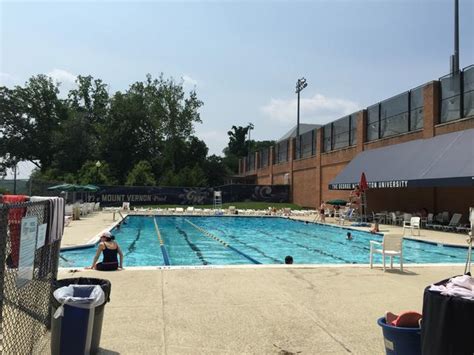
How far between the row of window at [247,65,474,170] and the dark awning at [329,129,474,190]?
1295mm

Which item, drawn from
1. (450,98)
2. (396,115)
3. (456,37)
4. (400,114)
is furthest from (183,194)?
(450,98)

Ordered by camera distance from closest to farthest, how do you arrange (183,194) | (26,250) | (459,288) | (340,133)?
(459,288) → (26,250) → (340,133) → (183,194)

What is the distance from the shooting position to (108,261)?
29.5 ft

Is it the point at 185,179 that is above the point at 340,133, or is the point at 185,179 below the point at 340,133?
below

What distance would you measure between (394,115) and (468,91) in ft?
22.6

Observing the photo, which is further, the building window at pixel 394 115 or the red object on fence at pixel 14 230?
the building window at pixel 394 115

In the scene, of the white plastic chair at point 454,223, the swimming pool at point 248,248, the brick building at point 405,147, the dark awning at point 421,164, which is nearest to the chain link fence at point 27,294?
the swimming pool at point 248,248

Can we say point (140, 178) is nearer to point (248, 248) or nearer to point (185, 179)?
point (185, 179)

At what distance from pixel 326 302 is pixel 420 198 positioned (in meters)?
21.9

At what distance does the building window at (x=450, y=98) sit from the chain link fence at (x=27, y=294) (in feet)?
74.5

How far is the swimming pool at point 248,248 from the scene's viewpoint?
1442 centimetres

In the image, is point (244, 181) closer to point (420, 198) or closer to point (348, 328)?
point (420, 198)

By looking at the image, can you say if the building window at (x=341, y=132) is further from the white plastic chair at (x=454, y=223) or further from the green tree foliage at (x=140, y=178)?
the green tree foliage at (x=140, y=178)

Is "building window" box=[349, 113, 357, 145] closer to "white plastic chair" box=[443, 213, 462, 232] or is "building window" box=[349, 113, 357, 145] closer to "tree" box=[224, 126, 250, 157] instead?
"white plastic chair" box=[443, 213, 462, 232]
